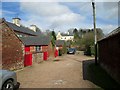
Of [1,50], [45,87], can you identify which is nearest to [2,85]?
[45,87]

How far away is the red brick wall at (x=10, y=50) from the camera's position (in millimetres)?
17703

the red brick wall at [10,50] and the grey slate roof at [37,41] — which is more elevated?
the grey slate roof at [37,41]

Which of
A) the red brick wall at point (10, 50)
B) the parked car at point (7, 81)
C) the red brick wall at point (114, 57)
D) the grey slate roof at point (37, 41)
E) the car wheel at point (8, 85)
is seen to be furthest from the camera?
the grey slate roof at point (37, 41)

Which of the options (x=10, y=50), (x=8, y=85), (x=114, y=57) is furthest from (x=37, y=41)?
(x=8, y=85)

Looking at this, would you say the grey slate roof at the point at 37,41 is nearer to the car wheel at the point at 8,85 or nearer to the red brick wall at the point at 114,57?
the red brick wall at the point at 114,57

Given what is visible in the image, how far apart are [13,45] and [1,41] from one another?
185cm

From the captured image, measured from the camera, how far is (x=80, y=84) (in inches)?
475

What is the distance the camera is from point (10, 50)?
18.6 m

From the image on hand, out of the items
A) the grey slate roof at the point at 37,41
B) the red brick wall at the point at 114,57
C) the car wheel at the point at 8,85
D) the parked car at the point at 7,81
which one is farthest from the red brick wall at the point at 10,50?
the grey slate roof at the point at 37,41

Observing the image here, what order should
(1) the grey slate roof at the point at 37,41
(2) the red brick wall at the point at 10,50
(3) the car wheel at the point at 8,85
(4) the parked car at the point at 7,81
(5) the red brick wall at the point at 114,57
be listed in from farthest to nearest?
(1) the grey slate roof at the point at 37,41 → (2) the red brick wall at the point at 10,50 → (5) the red brick wall at the point at 114,57 → (3) the car wheel at the point at 8,85 → (4) the parked car at the point at 7,81

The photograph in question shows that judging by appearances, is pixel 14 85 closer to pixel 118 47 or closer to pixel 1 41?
pixel 118 47

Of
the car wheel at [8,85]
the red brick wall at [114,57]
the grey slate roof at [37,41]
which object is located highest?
the grey slate roof at [37,41]

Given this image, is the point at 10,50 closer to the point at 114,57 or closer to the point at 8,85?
the point at 8,85

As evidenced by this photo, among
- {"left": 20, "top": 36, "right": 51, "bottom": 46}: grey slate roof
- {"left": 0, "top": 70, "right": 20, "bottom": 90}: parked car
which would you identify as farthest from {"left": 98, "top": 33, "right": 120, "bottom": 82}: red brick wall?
{"left": 20, "top": 36, "right": 51, "bottom": 46}: grey slate roof
